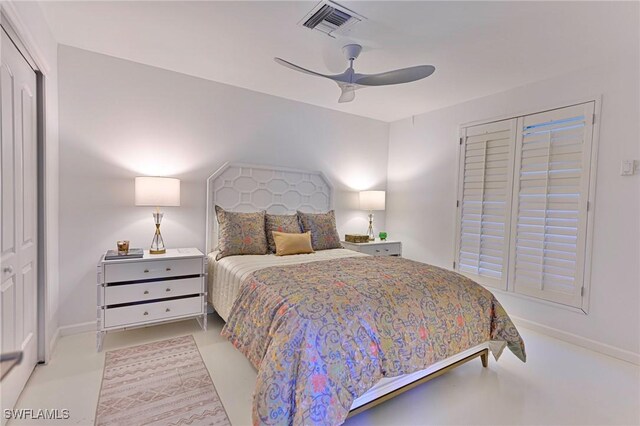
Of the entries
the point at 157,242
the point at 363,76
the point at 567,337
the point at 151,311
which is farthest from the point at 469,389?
the point at 157,242

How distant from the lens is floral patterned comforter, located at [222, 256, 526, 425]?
59.2 inches

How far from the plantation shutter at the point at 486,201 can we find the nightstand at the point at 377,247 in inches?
31.0

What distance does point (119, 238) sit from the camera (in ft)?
9.70

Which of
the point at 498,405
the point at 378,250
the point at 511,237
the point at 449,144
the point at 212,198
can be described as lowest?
the point at 498,405

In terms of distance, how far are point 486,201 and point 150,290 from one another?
354 cm

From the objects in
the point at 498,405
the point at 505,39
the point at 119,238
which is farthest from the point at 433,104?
the point at 119,238

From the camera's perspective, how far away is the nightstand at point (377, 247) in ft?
13.1

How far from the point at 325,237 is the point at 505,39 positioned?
2363 mm

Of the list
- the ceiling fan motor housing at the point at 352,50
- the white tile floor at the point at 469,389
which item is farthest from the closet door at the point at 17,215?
the ceiling fan motor housing at the point at 352,50

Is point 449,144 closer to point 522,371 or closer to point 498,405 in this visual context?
point 522,371

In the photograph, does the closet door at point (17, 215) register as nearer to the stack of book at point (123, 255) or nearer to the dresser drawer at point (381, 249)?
the stack of book at point (123, 255)

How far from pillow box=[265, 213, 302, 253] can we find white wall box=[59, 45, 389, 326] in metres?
0.71

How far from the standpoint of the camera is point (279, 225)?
11.0 ft

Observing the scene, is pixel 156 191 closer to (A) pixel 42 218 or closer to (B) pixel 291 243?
(A) pixel 42 218
